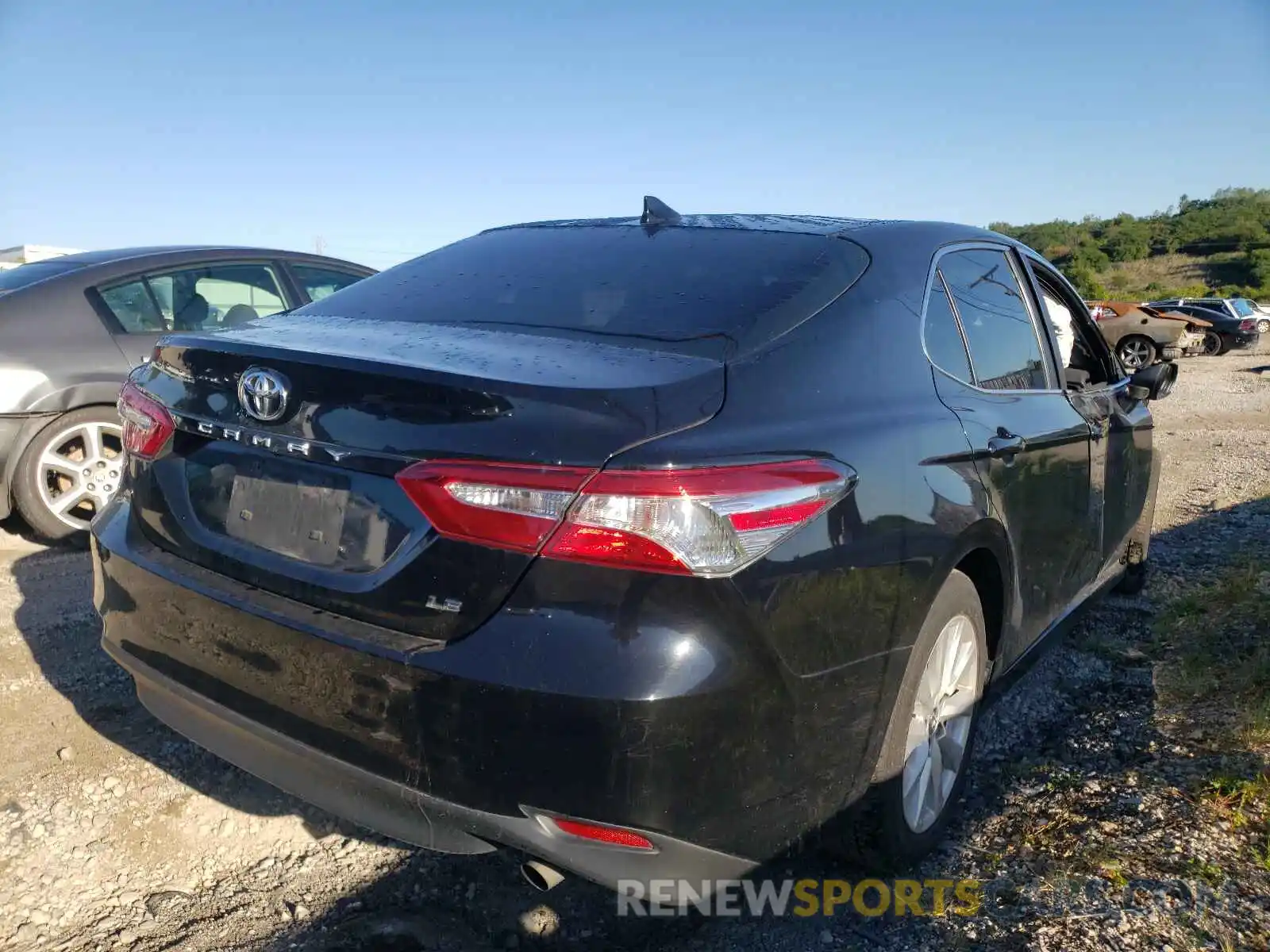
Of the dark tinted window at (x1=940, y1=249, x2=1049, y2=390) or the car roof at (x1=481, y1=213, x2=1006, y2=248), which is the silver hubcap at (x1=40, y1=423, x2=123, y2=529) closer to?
the car roof at (x1=481, y1=213, x2=1006, y2=248)

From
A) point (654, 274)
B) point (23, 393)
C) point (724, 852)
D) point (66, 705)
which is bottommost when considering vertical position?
point (66, 705)

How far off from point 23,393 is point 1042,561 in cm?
453

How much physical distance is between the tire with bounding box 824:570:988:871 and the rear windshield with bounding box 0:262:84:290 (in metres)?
4.77

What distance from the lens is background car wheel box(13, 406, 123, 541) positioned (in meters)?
4.73

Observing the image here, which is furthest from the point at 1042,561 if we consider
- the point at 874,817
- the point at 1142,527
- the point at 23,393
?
the point at 23,393

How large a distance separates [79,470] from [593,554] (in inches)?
164

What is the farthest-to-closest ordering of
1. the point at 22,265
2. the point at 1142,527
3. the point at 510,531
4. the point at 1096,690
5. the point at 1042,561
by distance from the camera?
the point at 22,265 < the point at 1142,527 < the point at 1096,690 < the point at 1042,561 < the point at 510,531

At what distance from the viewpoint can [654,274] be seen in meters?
2.63

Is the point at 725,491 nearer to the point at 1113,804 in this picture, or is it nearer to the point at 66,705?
the point at 1113,804

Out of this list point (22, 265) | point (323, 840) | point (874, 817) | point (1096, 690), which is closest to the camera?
point (874, 817)

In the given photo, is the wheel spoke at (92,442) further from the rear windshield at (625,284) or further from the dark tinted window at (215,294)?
the rear windshield at (625,284)

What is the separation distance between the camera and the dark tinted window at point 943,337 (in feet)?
8.62

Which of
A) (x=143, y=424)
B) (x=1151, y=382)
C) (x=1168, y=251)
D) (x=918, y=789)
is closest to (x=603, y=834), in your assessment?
(x=918, y=789)

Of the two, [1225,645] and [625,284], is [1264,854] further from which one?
[625,284]
